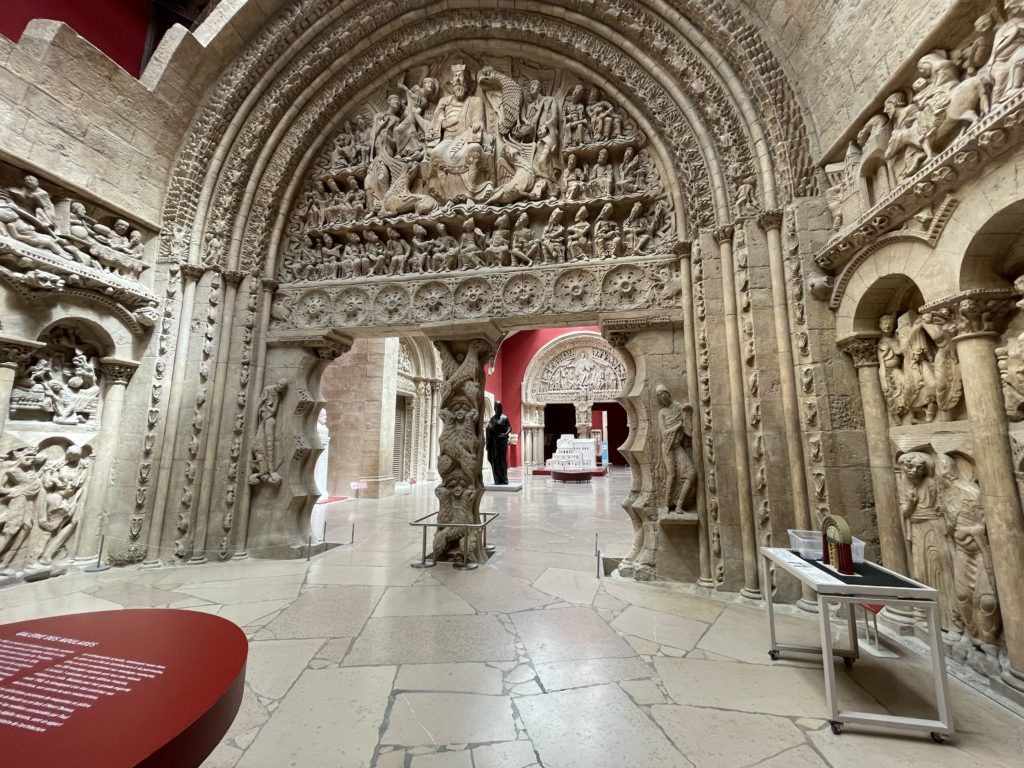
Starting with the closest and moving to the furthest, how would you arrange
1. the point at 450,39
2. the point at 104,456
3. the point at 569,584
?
1. the point at 569,584
2. the point at 104,456
3. the point at 450,39

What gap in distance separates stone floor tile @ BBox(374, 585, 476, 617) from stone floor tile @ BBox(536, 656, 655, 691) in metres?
1.02

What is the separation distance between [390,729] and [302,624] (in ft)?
4.97

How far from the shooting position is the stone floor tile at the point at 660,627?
298 centimetres

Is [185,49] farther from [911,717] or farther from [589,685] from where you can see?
[911,717]

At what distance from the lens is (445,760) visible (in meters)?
1.83

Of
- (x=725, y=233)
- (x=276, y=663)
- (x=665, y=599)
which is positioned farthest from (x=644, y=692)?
(x=725, y=233)

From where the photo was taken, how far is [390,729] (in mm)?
2010

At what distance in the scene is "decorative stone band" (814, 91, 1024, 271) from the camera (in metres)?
2.26

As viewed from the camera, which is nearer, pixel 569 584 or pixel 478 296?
pixel 569 584

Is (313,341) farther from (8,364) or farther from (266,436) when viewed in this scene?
(8,364)

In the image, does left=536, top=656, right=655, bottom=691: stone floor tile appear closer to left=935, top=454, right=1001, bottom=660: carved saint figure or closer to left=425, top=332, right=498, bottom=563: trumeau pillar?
left=935, top=454, right=1001, bottom=660: carved saint figure

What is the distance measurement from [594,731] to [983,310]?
10.3ft

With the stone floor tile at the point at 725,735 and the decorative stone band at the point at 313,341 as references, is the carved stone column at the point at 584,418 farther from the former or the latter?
the stone floor tile at the point at 725,735

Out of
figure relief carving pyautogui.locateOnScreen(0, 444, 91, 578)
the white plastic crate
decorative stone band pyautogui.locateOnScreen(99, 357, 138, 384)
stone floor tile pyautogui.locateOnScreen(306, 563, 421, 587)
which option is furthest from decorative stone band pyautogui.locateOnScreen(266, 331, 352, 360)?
the white plastic crate
